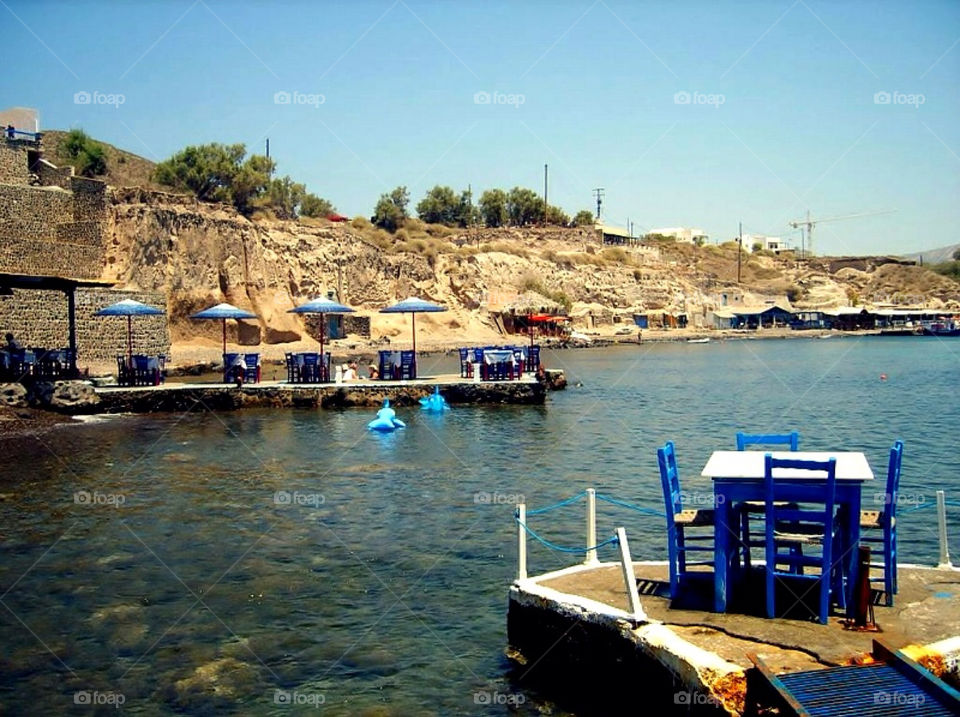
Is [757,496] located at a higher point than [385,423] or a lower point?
higher

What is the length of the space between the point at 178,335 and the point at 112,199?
10402mm

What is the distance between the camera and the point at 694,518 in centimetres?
889

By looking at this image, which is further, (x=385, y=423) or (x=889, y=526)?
(x=385, y=423)

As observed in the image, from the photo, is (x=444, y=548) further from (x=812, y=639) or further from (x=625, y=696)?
(x=812, y=639)

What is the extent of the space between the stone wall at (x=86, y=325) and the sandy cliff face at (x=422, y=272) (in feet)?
32.6

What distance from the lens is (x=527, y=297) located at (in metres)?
86.9

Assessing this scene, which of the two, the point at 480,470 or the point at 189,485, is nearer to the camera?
the point at 189,485

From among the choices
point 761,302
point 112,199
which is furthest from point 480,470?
point 761,302
